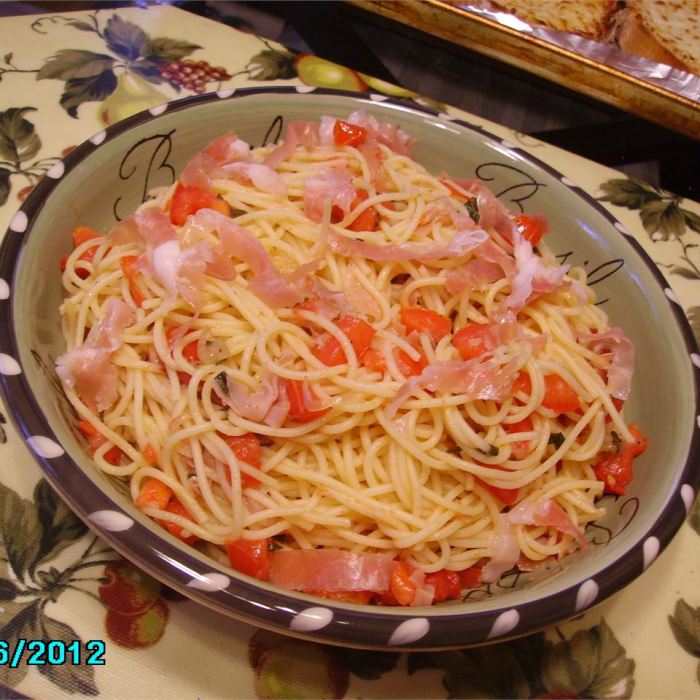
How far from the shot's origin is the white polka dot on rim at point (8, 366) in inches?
57.7

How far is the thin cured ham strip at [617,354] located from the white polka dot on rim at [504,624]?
0.82 metres

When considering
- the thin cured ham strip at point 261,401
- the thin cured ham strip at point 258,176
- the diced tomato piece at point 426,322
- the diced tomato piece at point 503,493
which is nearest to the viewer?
the thin cured ham strip at point 261,401

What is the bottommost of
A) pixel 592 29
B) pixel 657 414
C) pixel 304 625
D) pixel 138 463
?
pixel 138 463

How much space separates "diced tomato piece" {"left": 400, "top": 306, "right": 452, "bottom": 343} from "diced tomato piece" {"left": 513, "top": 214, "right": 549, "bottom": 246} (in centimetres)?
50

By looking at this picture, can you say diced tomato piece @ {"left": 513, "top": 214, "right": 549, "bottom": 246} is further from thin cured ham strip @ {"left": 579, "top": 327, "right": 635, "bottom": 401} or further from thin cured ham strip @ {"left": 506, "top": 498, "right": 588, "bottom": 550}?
thin cured ham strip @ {"left": 506, "top": 498, "right": 588, "bottom": 550}

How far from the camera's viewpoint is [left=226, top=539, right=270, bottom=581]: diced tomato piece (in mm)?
1528

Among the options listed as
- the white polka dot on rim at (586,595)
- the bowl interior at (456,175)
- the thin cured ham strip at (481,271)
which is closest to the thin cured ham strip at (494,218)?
the thin cured ham strip at (481,271)

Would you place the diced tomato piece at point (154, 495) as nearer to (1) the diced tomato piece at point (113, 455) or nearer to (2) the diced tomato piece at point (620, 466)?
(1) the diced tomato piece at point (113, 455)

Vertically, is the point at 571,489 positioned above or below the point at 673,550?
above

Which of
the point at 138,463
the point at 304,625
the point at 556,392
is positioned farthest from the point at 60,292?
the point at 556,392

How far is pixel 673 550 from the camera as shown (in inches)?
74.8

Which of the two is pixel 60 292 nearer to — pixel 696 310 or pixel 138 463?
pixel 138 463

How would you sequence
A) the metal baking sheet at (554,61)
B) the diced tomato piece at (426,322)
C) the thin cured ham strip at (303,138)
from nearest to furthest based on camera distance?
the diced tomato piece at (426,322), the thin cured ham strip at (303,138), the metal baking sheet at (554,61)

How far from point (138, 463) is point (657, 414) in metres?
1.41
